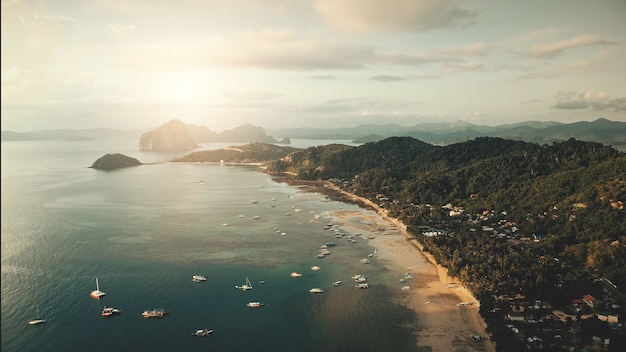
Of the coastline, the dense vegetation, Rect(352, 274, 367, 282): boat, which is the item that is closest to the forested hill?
the dense vegetation

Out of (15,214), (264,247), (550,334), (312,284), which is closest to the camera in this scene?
(550,334)

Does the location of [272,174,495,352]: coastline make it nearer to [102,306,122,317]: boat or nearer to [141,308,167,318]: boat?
[141,308,167,318]: boat

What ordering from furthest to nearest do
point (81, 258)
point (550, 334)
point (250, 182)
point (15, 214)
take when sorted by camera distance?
point (250, 182) < point (15, 214) < point (81, 258) < point (550, 334)

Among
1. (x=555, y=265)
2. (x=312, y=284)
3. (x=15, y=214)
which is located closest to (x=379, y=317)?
(x=312, y=284)

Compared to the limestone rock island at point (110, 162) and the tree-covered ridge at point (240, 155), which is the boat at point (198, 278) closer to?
the limestone rock island at point (110, 162)

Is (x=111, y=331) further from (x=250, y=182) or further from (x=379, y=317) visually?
(x=250, y=182)

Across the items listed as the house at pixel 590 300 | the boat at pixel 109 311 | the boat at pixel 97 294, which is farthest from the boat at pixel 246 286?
the house at pixel 590 300
